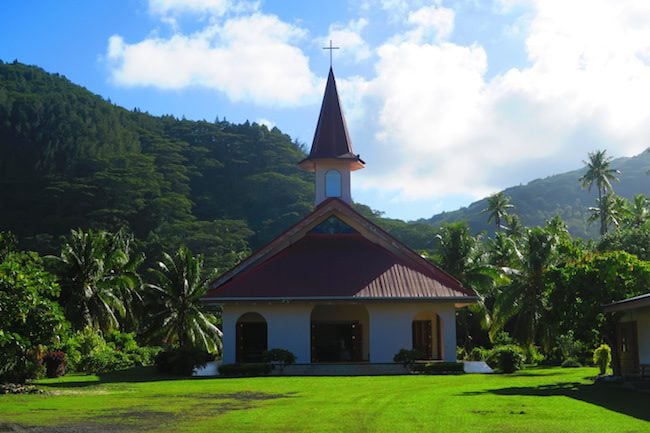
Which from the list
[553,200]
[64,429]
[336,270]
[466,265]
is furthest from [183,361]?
[553,200]

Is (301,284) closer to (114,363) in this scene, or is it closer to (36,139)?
(114,363)

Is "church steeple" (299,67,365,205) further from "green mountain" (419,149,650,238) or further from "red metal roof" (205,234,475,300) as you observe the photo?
"green mountain" (419,149,650,238)

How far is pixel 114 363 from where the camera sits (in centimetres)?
3772

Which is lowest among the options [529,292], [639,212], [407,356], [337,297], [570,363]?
[570,363]

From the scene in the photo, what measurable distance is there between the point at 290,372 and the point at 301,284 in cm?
367

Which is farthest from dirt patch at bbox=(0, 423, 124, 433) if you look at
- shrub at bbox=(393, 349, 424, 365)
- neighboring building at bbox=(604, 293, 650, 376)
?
shrub at bbox=(393, 349, 424, 365)

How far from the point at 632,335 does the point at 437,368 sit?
8.62m

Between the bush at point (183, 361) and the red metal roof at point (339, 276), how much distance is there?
8.35 ft

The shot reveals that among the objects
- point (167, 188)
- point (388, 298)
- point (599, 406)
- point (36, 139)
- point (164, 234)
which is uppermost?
point (36, 139)

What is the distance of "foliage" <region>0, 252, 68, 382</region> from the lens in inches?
907

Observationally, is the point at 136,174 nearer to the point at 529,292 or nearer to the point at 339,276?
the point at 529,292

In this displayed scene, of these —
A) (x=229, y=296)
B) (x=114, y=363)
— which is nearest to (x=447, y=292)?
(x=229, y=296)

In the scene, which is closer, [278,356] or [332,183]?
[278,356]

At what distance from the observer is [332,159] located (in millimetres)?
40750
